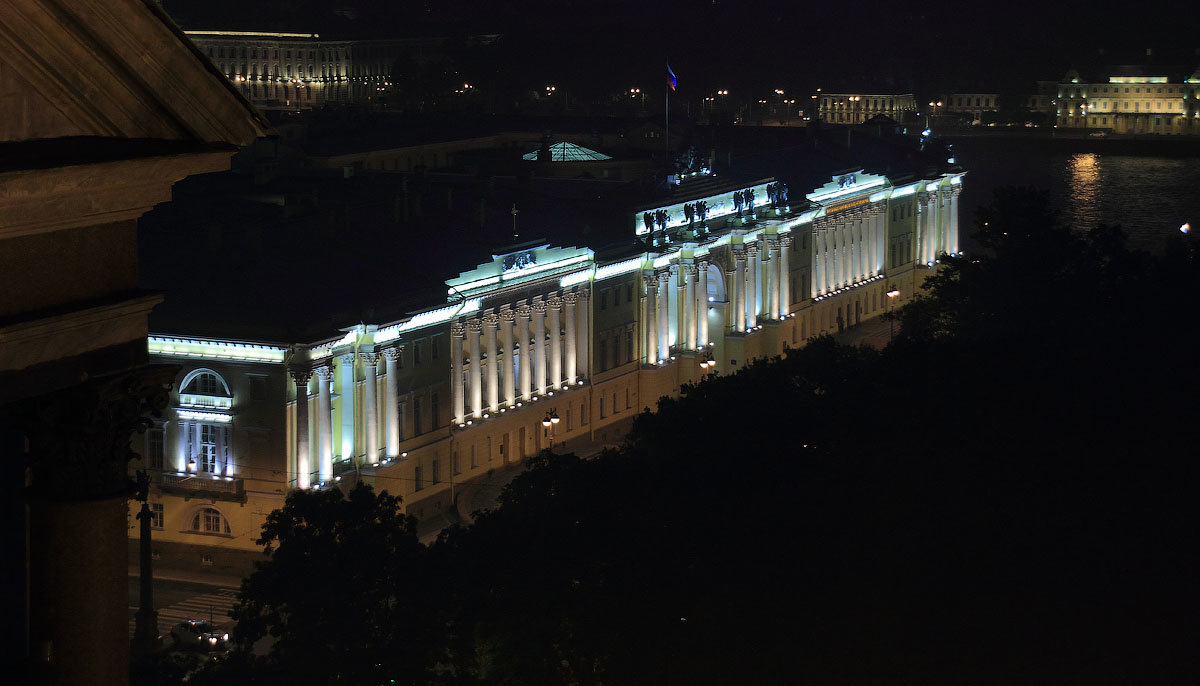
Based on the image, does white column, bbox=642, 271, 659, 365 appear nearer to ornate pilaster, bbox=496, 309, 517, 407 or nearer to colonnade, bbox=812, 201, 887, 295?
ornate pilaster, bbox=496, 309, 517, 407

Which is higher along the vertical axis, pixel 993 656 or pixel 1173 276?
pixel 1173 276

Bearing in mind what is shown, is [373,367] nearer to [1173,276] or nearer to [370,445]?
[370,445]

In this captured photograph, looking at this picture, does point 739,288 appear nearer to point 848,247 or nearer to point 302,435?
point 848,247

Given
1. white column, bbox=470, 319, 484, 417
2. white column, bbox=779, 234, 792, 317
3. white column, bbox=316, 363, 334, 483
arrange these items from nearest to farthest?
white column, bbox=316, 363, 334, 483
white column, bbox=470, 319, 484, 417
white column, bbox=779, 234, 792, 317

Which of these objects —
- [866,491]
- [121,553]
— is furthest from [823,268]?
[121,553]

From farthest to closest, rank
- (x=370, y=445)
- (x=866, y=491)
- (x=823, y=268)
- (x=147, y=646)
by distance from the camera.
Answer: (x=823, y=268)
(x=370, y=445)
(x=866, y=491)
(x=147, y=646)

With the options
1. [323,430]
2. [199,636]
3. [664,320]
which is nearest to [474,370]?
[323,430]

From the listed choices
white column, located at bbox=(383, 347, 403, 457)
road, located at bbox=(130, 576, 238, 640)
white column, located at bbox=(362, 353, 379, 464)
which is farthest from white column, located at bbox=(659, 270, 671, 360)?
road, located at bbox=(130, 576, 238, 640)
